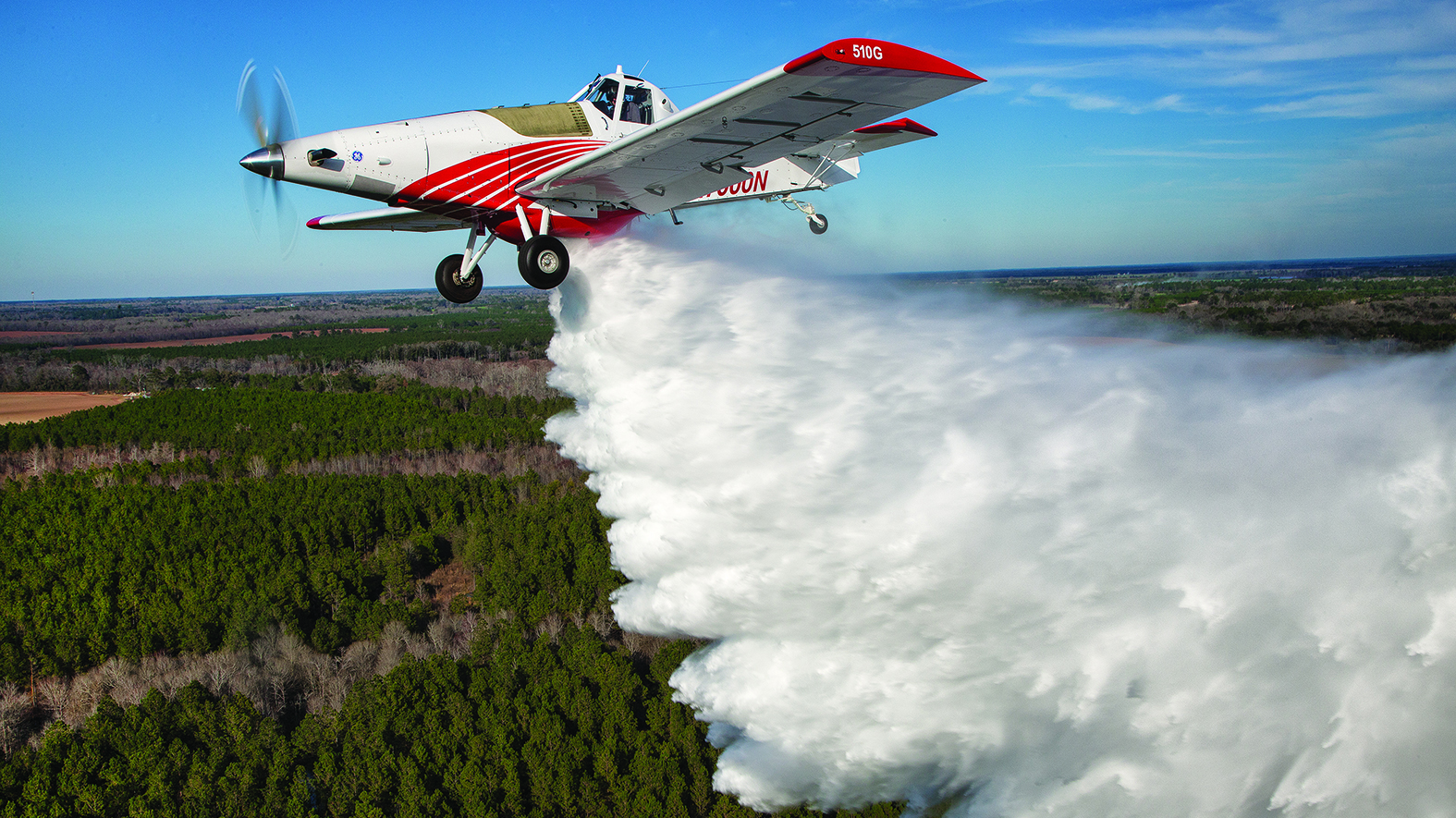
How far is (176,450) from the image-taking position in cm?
6944

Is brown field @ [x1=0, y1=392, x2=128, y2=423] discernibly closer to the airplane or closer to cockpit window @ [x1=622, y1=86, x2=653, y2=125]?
the airplane

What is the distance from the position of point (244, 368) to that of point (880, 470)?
13793 cm

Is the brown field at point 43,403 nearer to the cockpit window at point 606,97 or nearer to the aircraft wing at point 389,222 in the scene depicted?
the aircraft wing at point 389,222

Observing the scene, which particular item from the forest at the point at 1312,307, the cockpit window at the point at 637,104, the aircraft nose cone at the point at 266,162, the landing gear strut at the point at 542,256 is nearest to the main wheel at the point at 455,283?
the landing gear strut at the point at 542,256

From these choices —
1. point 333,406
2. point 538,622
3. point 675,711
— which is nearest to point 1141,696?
point 675,711

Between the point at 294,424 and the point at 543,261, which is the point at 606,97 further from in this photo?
the point at 294,424

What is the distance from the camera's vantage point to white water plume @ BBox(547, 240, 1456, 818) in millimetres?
10523

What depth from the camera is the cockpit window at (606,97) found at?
13484 millimetres

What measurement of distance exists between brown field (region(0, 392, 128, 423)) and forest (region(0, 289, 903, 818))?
26246 mm

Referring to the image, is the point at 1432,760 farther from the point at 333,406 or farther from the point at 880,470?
the point at 333,406

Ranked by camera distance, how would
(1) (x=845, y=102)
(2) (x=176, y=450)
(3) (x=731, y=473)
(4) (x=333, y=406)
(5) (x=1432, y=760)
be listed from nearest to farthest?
(1) (x=845, y=102) → (5) (x=1432, y=760) → (3) (x=731, y=473) → (2) (x=176, y=450) → (4) (x=333, y=406)

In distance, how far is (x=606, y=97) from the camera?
532 inches

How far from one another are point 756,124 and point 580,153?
13.5ft

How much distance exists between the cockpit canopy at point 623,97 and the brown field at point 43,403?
101294mm
